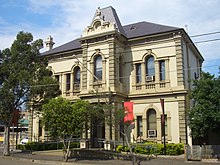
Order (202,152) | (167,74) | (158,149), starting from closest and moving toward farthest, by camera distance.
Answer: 1. (202,152)
2. (158,149)
3. (167,74)

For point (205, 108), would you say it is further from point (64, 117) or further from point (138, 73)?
point (138, 73)

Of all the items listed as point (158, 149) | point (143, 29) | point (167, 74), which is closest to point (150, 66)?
point (167, 74)

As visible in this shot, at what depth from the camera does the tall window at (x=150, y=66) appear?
28203 millimetres

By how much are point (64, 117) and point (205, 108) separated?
9.53 m

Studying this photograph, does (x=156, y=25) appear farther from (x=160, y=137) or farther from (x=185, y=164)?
(x=185, y=164)

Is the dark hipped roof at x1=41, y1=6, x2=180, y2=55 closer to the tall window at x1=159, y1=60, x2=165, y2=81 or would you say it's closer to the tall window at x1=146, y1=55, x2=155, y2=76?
the tall window at x1=146, y1=55, x2=155, y2=76

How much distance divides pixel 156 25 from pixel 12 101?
626 inches

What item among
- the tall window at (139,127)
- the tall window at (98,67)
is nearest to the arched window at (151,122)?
the tall window at (139,127)

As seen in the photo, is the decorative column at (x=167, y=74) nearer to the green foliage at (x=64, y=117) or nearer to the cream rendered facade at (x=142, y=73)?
the cream rendered facade at (x=142, y=73)

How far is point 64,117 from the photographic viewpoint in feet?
66.8

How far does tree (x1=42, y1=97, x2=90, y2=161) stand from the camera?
20.3 metres

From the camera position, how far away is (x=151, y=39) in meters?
28.2

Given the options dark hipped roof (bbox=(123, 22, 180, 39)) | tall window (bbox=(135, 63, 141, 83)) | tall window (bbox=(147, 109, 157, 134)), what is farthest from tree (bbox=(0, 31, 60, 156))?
dark hipped roof (bbox=(123, 22, 180, 39))

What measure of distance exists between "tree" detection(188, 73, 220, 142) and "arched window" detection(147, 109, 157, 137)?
5.96 m
